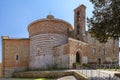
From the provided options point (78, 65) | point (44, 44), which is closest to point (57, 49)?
point (44, 44)

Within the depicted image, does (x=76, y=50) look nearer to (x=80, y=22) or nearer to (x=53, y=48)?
(x=53, y=48)

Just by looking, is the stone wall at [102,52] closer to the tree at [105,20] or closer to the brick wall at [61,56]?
the brick wall at [61,56]

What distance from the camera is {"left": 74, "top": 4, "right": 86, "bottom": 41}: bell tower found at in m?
39.6

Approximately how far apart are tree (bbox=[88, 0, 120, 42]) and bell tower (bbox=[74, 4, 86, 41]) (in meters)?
17.5

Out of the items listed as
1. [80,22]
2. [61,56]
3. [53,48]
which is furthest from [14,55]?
[80,22]

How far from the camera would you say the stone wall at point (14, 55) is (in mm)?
39188

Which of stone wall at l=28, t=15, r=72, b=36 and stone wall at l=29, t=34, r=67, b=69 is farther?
stone wall at l=28, t=15, r=72, b=36

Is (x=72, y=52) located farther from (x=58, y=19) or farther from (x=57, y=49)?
(x=58, y=19)

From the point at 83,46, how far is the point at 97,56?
800 cm

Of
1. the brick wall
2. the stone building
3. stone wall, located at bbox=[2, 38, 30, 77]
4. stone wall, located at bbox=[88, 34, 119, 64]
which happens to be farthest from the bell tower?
stone wall, located at bbox=[2, 38, 30, 77]

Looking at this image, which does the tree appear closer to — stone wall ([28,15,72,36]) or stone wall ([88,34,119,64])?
stone wall ([28,15,72,36])

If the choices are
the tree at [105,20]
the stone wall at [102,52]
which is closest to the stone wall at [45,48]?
the stone wall at [102,52]

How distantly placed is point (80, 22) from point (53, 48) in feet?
26.7

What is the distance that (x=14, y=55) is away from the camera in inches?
1558
